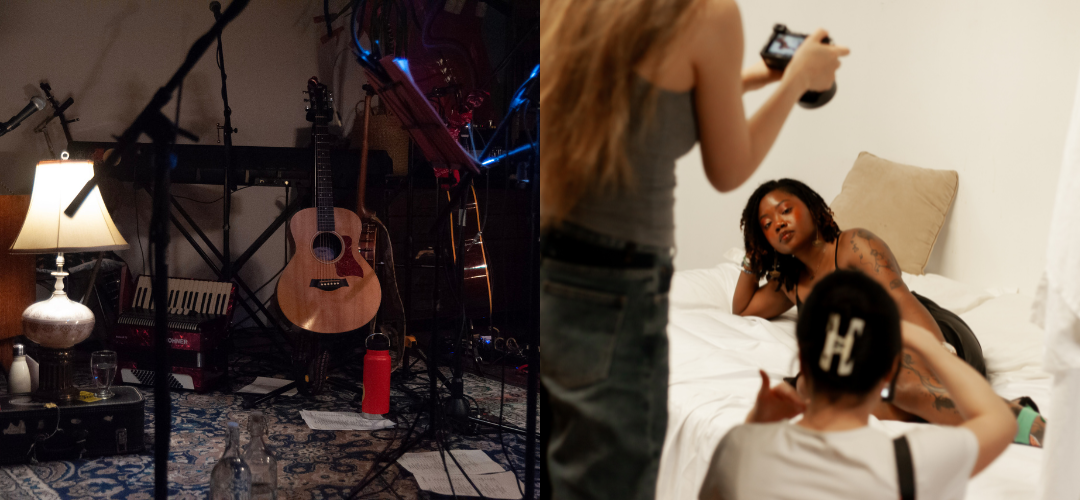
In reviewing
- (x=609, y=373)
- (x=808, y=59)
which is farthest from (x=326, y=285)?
(x=808, y=59)

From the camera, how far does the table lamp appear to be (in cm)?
225

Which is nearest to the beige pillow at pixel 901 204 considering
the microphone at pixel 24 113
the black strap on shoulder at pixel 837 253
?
the black strap on shoulder at pixel 837 253

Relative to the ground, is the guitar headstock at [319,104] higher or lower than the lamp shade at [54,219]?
higher

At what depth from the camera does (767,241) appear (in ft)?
5.85

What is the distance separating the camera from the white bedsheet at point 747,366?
1.23m

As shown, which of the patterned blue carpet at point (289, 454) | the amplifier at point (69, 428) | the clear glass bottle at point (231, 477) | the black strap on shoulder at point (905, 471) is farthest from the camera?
the amplifier at point (69, 428)

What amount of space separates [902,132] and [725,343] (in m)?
1.00

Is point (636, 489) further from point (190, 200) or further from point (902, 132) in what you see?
point (190, 200)

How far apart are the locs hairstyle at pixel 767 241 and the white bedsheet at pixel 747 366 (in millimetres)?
187

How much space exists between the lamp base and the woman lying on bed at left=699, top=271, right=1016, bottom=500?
2.29 meters

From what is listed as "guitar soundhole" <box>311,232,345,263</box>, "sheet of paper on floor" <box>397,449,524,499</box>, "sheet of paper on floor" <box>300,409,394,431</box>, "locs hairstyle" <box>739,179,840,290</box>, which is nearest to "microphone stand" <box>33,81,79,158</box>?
"guitar soundhole" <box>311,232,345,263</box>

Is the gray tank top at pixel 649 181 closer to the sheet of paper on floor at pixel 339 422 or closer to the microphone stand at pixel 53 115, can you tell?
the sheet of paper on floor at pixel 339 422

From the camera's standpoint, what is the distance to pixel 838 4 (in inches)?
A: 82.4

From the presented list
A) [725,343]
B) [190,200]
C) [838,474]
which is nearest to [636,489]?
[838,474]
